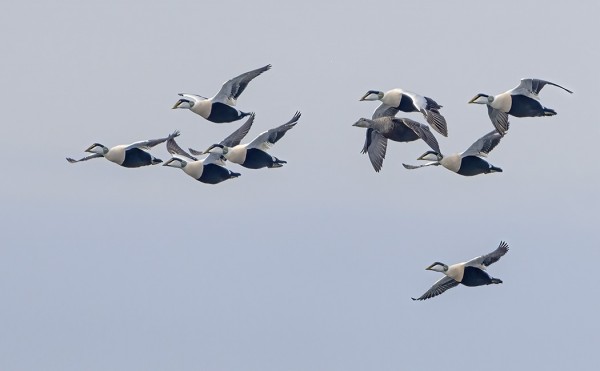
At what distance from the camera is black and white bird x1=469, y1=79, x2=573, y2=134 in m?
47.3

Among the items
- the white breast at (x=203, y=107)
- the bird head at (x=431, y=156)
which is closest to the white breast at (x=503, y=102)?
the bird head at (x=431, y=156)

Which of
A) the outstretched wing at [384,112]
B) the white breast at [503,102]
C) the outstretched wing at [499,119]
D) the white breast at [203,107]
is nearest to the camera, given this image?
the white breast at [503,102]

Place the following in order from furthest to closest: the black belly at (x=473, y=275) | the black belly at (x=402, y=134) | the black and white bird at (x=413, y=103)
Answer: the black belly at (x=402, y=134) < the black belly at (x=473, y=275) < the black and white bird at (x=413, y=103)

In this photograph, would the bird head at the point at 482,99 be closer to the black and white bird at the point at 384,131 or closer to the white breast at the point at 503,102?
the white breast at the point at 503,102

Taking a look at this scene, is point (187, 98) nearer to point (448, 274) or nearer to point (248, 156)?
point (248, 156)

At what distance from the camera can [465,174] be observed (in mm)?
48750

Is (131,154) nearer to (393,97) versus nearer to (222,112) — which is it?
(222,112)

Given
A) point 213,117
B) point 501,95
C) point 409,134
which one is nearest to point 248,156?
point 213,117

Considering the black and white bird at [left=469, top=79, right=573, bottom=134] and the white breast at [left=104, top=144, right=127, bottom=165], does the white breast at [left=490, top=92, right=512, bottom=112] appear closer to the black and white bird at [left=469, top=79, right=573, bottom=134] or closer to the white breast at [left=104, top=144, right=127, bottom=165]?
the black and white bird at [left=469, top=79, right=573, bottom=134]

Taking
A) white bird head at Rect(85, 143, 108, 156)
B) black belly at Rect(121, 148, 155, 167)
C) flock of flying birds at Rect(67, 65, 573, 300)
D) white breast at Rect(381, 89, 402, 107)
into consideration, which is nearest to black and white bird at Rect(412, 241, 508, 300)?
flock of flying birds at Rect(67, 65, 573, 300)

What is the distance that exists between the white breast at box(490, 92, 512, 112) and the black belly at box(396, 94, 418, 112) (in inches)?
103

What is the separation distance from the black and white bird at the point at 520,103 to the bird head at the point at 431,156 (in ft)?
6.69

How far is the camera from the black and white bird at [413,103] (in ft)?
154

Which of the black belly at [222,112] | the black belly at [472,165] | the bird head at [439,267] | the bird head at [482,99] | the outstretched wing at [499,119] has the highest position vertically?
the bird head at [482,99]
